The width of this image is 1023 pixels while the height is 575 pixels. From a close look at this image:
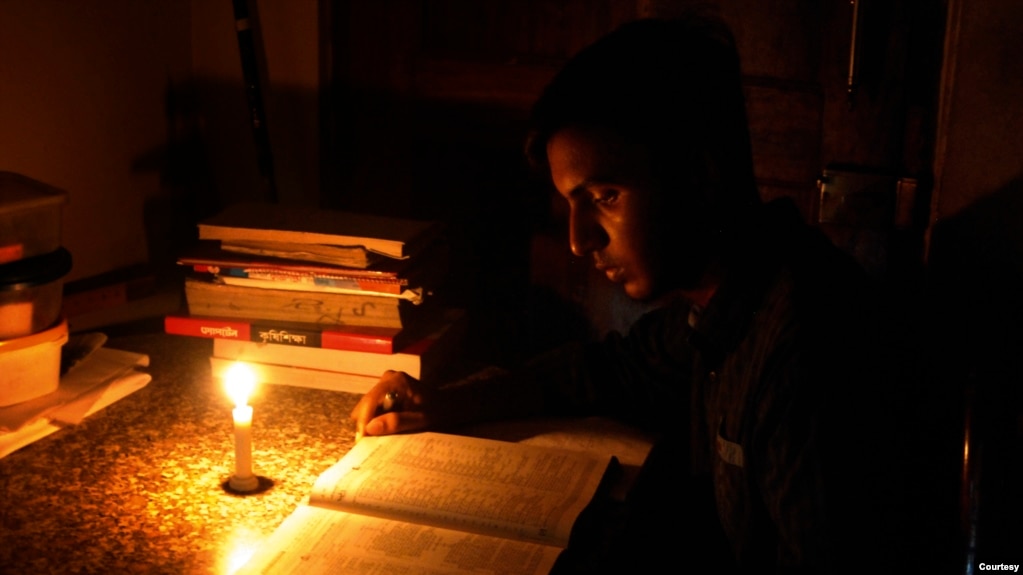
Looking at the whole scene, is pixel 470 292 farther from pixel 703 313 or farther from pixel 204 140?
pixel 703 313

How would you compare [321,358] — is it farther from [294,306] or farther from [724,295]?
[724,295]

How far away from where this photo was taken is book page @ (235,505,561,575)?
1.10 meters

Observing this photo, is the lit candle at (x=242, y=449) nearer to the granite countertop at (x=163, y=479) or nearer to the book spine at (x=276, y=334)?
the granite countertop at (x=163, y=479)

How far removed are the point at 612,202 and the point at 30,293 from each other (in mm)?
858

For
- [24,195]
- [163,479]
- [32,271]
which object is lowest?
[163,479]

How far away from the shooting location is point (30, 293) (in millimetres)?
1508

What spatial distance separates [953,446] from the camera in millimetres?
1276

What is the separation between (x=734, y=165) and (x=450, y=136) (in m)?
0.96

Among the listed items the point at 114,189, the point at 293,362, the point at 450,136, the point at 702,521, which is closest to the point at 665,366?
the point at 702,521

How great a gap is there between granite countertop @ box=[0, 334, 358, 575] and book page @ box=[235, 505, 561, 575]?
0.05 metres

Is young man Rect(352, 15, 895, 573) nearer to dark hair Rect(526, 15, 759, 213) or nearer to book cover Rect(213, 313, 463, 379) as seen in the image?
dark hair Rect(526, 15, 759, 213)

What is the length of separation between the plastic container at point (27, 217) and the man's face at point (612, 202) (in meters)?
0.77

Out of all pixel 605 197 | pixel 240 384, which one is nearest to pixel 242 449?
pixel 240 384

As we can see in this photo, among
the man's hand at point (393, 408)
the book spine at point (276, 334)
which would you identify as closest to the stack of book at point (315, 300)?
the book spine at point (276, 334)
